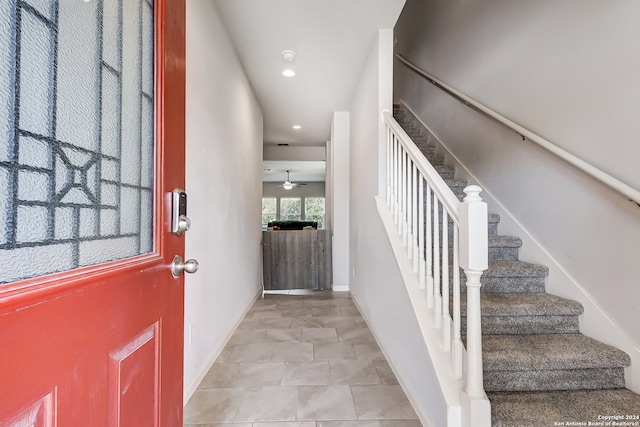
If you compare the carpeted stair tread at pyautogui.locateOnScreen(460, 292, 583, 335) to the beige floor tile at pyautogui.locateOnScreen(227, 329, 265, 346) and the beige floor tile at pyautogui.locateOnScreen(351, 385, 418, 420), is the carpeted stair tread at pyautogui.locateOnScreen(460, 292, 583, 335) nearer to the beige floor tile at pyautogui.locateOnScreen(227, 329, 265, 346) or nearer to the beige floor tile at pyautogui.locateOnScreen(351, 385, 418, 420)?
the beige floor tile at pyautogui.locateOnScreen(351, 385, 418, 420)

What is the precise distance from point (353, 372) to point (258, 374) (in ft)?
2.17

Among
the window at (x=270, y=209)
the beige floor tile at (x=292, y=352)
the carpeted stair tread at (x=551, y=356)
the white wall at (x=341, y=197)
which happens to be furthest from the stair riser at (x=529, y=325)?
the window at (x=270, y=209)

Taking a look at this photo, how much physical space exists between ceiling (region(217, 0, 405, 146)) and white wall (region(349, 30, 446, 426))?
0.65 feet

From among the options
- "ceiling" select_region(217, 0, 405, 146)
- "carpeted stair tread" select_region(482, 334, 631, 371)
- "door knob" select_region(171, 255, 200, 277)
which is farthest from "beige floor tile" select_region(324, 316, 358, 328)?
"ceiling" select_region(217, 0, 405, 146)

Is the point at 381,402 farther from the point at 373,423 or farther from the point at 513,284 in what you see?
the point at 513,284

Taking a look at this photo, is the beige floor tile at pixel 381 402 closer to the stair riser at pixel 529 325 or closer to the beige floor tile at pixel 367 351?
the beige floor tile at pixel 367 351

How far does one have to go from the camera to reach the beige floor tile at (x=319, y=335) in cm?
262

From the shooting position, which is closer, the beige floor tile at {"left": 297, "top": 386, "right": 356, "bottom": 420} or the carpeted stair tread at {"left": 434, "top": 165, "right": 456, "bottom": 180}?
the beige floor tile at {"left": 297, "top": 386, "right": 356, "bottom": 420}

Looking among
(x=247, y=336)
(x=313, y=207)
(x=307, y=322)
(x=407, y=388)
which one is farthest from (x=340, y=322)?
(x=313, y=207)

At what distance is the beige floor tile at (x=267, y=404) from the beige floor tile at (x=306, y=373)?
102mm

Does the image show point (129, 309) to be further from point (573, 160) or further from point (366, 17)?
point (366, 17)

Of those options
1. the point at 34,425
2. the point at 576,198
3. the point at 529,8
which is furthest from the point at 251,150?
the point at 34,425

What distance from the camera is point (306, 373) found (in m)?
2.03

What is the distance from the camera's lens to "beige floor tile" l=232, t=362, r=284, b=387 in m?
1.92
